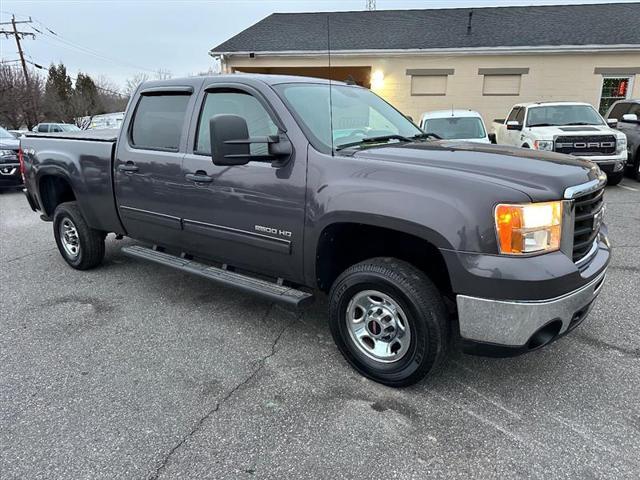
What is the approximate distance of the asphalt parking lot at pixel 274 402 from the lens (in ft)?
7.86

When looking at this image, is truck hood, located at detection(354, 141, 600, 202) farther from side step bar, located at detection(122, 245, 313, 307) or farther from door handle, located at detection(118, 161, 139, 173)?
door handle, located at detection(118, 161, 139, 173)

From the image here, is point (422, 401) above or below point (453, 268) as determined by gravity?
below

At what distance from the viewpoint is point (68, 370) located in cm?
328

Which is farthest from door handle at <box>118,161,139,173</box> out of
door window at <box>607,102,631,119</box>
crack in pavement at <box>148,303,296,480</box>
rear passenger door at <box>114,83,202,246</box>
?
door window at <box>607,102,631,119</box>

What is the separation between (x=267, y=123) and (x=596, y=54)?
18484mm

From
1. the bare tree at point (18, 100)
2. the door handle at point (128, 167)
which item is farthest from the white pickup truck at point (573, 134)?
the bare tree at point (18, 100)

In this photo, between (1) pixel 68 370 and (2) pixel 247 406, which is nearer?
(2) pixel 247 406

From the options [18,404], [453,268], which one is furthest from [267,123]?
[18,404]

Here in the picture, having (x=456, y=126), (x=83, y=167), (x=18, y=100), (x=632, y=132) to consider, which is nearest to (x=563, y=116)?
(x=632, y=132)

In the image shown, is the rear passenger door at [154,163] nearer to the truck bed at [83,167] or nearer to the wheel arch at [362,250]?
the truck bed at [83,167]

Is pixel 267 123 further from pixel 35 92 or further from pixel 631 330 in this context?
pixel 35 92

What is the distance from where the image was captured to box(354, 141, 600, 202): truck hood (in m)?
2.57

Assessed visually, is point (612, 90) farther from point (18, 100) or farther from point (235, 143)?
point (18, 100)

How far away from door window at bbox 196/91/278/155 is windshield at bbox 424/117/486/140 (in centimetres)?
693
